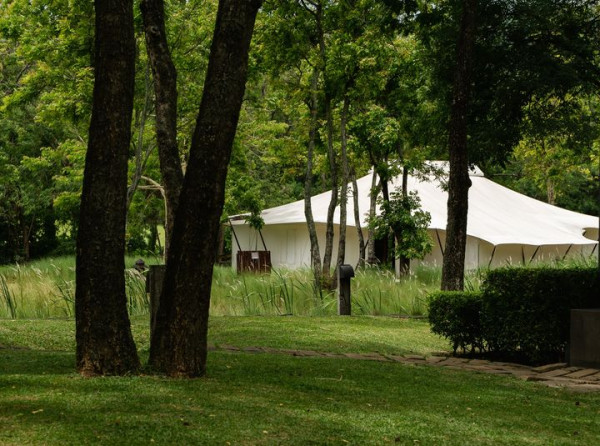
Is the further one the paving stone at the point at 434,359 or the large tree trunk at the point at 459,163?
the large tree trunk at the point at 459,163

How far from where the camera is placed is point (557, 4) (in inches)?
699

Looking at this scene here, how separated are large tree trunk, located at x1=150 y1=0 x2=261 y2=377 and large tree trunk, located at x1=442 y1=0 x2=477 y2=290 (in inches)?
263

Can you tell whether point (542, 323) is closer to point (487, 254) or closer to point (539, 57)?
point (539, 57)

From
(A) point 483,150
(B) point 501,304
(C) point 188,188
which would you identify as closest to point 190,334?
(C) point 188,188

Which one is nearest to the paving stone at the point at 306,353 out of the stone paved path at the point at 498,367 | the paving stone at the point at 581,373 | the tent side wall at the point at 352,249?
the stone paved path at the point at 498,367

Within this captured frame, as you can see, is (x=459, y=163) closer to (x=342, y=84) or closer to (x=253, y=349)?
(x=253, y=349)

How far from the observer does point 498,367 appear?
10.1 meters

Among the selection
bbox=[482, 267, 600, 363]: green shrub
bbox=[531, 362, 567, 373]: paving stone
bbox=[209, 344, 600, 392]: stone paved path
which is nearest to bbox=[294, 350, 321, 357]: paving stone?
bbox=[209, 344, 600, 392]: stone paved path

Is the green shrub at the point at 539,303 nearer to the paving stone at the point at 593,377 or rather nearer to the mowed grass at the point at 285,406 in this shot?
the paving stone at the point at 593,377

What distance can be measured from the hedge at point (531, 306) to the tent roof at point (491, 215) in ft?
52.5

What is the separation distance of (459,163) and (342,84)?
29.9ft

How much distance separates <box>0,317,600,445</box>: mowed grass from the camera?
210 inches

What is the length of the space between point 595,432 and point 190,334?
9.91 feet

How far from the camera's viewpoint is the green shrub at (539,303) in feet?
33.6
